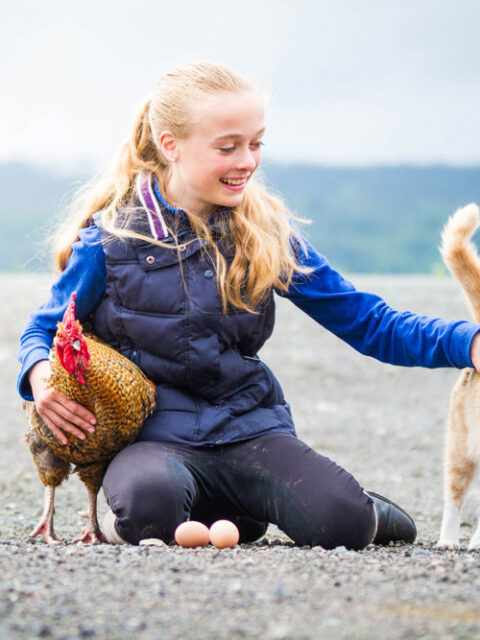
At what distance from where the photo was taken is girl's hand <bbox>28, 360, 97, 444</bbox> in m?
3.15

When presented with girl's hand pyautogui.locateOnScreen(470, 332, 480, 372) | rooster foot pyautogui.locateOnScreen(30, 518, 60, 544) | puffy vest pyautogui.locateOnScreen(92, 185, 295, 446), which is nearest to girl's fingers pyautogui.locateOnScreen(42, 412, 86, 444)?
puffy vest pyautogui.locateOnScreen(92, 185, 295, 446)

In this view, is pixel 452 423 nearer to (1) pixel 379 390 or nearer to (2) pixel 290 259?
(2) pixel 290 259

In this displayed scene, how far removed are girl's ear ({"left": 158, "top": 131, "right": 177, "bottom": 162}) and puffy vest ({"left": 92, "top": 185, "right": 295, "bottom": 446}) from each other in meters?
0.26

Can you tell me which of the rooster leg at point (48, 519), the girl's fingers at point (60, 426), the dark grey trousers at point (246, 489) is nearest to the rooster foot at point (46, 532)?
the rooster leg at point (48, 519)

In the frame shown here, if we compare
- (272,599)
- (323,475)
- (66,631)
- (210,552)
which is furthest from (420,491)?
(66,631)

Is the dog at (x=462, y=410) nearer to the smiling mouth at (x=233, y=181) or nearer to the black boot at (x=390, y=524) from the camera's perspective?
the black boot at (x=390, y=524)

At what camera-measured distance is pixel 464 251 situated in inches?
152

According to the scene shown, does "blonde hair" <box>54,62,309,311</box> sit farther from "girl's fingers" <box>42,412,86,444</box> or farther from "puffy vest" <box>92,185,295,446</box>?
"girl's fingers" <box>42,412,86,444</box>

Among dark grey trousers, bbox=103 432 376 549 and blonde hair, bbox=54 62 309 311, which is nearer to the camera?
dark grey trousers, bbox=103 432 376 549

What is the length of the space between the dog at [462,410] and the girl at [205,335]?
1.39 ft

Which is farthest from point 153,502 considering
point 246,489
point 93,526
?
point 93,526

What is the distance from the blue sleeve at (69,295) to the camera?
343 centimetres

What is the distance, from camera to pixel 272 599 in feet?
6.97

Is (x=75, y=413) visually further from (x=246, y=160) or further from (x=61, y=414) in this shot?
(x=246, y=160)
